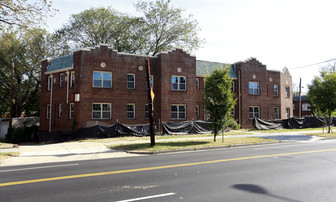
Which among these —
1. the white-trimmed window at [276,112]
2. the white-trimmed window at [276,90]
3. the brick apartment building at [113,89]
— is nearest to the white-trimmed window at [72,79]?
the brick apartment building at [113,89]

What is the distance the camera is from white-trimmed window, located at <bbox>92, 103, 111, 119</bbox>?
76.3 ft

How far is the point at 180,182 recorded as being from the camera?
7000mm

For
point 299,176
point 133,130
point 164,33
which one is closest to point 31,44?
point 164,33

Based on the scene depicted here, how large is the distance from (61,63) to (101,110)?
20.7 feet

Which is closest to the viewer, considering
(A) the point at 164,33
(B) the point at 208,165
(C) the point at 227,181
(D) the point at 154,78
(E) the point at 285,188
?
(E) the point at 285,188

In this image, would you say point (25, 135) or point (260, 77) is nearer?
point (25, 135)

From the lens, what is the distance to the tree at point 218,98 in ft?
56.1

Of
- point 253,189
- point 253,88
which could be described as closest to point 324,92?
point 253,88

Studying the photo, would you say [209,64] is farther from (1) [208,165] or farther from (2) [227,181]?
(2) [227,181]

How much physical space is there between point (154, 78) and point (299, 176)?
19530mm

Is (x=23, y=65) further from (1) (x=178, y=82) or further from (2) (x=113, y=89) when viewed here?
(1) (x=178, y=82)

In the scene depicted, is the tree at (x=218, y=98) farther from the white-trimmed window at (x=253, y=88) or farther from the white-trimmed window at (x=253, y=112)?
the white-trimmed window at (x=253, y=88)

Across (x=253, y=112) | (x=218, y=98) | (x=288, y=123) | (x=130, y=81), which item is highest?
(x=130, y=81)

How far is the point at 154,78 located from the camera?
2591 centimetres
